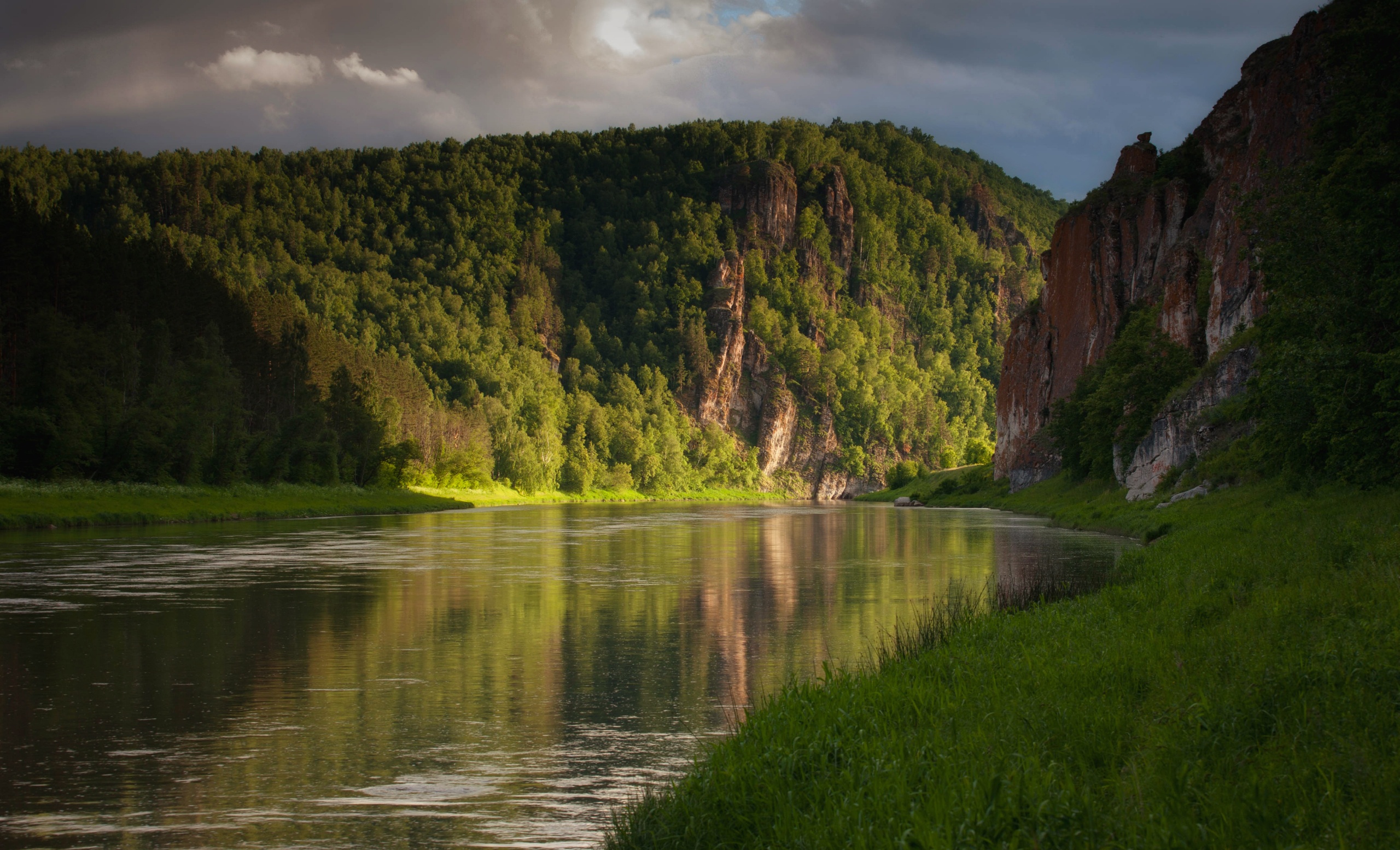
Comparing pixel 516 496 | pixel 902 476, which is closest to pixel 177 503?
pixel 516 496

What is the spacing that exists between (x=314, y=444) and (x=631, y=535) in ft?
134

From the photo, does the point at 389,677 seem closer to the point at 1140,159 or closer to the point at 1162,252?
the point at 1162,252

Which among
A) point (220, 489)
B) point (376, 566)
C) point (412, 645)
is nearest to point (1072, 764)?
point (412, 645)

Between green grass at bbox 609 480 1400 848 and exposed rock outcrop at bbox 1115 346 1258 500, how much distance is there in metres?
38.6

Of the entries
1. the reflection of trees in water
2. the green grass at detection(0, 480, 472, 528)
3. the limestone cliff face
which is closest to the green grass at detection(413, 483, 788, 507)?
the green grass at detection(0, 480, 472, 528)

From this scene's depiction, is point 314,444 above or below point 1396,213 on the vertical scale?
below

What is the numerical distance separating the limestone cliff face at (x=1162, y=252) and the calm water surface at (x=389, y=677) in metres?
18.7

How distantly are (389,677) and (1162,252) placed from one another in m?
75.5

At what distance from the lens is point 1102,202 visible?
294ft

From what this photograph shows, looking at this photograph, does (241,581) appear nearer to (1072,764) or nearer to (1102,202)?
(1072,764)

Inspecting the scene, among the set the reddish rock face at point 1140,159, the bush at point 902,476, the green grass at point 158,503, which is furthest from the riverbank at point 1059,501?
the green grass at point 158,503

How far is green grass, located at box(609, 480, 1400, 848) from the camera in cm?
705

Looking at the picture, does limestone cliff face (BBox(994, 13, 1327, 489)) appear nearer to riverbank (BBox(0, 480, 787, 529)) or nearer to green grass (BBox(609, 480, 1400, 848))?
green grass (BBox(609, 480, 1400, 848))

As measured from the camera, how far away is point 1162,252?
258 ft
